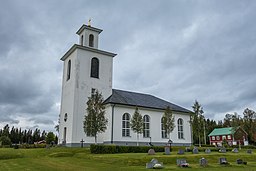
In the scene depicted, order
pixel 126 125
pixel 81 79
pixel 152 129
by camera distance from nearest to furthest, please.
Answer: pixel 126 125 → pixel 81 79 → pixel 152 129

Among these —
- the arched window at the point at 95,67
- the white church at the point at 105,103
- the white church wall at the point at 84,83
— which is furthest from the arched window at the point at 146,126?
the arched window at the point at 95,67

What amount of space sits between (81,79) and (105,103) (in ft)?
15.7

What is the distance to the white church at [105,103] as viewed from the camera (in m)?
29.9

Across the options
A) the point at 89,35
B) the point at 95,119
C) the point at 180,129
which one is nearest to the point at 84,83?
the point at 95,119

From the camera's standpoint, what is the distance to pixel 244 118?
149 ft

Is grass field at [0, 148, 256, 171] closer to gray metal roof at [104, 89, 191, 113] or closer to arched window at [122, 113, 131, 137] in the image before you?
arched window at [122, 113, 131, 137]

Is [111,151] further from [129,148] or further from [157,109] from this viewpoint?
[157,109]

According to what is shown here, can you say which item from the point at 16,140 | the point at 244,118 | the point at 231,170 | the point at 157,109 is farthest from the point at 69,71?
the point at 16,140

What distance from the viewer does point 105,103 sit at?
99.9ft

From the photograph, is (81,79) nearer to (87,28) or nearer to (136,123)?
(87,28)

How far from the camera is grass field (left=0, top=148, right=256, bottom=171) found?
15.0m

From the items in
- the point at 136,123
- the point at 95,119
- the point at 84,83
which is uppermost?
the point at 84,83

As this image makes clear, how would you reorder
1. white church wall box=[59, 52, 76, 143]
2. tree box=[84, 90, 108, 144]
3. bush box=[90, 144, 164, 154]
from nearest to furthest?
1. bush box=[90, 144, 164, 154]
2. tree box=[84, 90, 108, 144]
3. white church wall box=[59, 52, 76, 143]

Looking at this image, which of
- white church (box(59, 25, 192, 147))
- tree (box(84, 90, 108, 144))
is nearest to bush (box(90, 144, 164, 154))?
tree (box(84, 90, 108, 144))
